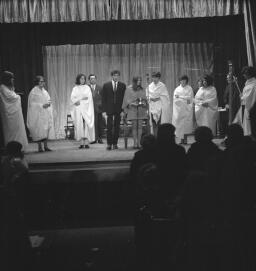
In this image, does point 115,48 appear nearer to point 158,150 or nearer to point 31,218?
point 31,218

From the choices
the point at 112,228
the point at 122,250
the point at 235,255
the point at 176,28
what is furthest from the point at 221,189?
the point at 176,28

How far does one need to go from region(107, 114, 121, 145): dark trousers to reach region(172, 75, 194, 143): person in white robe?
1.57 metres

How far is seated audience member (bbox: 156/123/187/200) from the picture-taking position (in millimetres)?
4242

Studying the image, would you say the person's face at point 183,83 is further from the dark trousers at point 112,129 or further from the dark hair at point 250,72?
the dark trousers at point 112,129

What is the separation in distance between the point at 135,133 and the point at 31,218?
11.3ft

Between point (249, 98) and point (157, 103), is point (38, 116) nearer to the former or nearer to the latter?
point (157, 103)

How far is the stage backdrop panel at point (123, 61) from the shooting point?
39.8ft

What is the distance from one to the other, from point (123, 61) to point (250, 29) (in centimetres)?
410

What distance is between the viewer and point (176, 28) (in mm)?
11617

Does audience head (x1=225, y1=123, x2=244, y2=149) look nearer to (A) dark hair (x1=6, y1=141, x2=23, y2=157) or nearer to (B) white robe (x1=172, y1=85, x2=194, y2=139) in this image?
(A) dark hair (x1=6, y1=141, x2=23, y2=157)

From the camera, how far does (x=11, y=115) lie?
8266 millimetres

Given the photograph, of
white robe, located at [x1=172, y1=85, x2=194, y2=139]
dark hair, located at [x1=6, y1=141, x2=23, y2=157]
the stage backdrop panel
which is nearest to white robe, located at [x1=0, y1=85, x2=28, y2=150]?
dark hair, located at [x1=6, y1=141, x2=23, y2=157]

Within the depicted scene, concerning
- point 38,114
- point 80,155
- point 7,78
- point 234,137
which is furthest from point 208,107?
point 234,137

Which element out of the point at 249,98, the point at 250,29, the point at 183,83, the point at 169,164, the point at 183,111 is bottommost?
the point at 169,164
